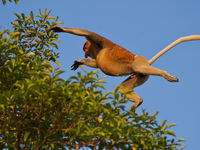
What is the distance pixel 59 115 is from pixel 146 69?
252 centimetres

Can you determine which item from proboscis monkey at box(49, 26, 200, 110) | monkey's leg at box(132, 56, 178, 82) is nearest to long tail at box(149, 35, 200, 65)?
proboscis monkey at box(49, 26, 200, 110)

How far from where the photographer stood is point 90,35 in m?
9.42

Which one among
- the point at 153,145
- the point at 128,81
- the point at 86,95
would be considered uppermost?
the point at 128,81

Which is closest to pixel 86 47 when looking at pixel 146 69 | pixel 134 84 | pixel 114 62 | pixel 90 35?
pixel 90 35

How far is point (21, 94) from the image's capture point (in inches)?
312

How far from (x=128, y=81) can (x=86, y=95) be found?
179 centimetres

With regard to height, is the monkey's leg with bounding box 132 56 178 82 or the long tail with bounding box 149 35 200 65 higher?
the long tail with bounding box 149 35 200 65

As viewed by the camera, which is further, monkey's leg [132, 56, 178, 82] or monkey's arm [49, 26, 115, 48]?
monkey's arm [49, 26, 115, 48]

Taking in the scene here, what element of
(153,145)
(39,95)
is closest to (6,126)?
(39,95)

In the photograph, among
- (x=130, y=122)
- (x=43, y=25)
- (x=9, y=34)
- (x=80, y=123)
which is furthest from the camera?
(x=43, y=25)

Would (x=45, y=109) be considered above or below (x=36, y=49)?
below

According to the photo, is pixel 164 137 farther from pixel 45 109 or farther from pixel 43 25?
pixel 43 25

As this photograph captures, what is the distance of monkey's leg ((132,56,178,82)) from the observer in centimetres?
894

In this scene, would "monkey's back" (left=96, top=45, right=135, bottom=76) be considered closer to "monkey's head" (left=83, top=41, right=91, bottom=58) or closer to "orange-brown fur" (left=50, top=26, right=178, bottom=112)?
"orange-brown fur" (left=50, top=26, right=178, bottom=112)
